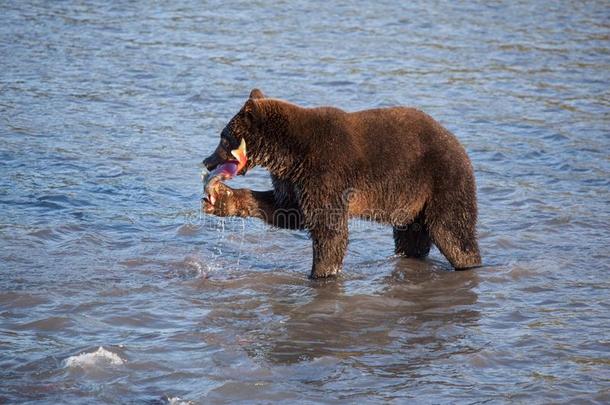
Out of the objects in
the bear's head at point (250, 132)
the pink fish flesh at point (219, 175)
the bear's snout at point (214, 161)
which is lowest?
the pink fish flesh at point (219, 175)

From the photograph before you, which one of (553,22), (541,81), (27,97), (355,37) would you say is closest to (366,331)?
(27,97)

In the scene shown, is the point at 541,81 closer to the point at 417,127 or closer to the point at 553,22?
the point at 553,22

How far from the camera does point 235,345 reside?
7359 mm

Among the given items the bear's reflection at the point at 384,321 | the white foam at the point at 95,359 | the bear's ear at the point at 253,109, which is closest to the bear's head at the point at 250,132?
the bear's ear at the point at 253,109

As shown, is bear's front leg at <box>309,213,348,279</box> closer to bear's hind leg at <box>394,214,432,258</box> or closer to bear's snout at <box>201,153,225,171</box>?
bear's hind leg at <box>394,214,432,258</box>

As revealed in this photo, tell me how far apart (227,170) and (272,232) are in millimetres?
1955

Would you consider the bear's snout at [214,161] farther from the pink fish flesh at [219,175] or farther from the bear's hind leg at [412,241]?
the bear's hind leg at [412,241]

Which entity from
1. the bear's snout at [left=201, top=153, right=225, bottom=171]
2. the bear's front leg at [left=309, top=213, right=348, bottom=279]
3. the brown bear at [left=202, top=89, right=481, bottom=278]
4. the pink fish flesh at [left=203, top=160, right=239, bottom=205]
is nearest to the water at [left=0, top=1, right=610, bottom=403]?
the bear's front leg at [left=309, top=213, right=348, bottom=279]

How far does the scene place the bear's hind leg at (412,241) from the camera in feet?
30.8

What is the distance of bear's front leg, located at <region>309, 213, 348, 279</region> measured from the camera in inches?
337

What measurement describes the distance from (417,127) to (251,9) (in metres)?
12.7

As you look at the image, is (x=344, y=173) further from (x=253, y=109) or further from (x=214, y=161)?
(x=214, y=161)

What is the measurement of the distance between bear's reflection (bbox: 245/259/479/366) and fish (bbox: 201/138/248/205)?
1229 mm

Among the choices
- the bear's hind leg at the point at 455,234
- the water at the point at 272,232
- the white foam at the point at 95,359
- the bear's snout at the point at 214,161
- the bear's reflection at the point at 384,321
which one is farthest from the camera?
the bear's hind leg at the point at 455,234
